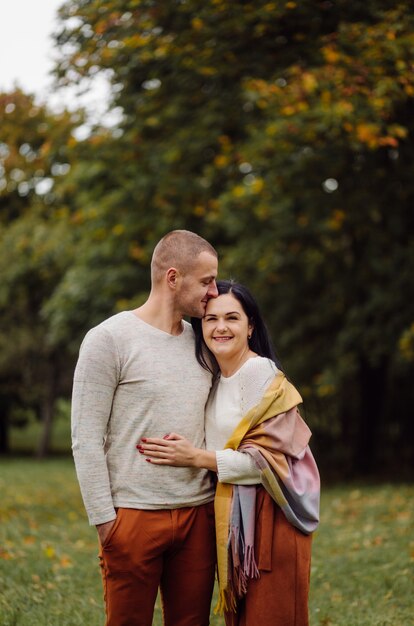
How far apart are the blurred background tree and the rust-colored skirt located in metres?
4.21

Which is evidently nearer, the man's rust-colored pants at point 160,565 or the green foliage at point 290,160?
the man's rust-colored pants at point 160,565

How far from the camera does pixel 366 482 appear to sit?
44.1 feet

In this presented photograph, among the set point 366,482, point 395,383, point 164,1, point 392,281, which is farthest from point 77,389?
point 395,383

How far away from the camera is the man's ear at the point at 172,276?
11.1 feet

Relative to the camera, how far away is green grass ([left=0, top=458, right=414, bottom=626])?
16.4 ft

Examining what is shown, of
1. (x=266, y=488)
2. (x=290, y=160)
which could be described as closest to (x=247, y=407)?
(x=266, y=488)

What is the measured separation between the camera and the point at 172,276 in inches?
134

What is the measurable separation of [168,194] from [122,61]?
13.4 ft

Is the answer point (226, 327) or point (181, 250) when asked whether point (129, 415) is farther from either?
point (181, 250)

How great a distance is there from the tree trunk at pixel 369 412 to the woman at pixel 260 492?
1097cm

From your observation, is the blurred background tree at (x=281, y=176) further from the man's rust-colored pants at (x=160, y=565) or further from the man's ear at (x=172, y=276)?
the man's rust-colored pants at (x=160, y=565)

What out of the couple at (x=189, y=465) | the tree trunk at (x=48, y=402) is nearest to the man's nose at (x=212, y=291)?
the couple at (x=189, y=465)

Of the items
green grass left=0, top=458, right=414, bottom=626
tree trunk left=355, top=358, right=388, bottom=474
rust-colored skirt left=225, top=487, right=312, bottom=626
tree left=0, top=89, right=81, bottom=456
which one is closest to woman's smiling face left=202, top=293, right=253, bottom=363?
rust-colored skirt left=225, top=487, right=312, bottom=626

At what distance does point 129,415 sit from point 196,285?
63cm
